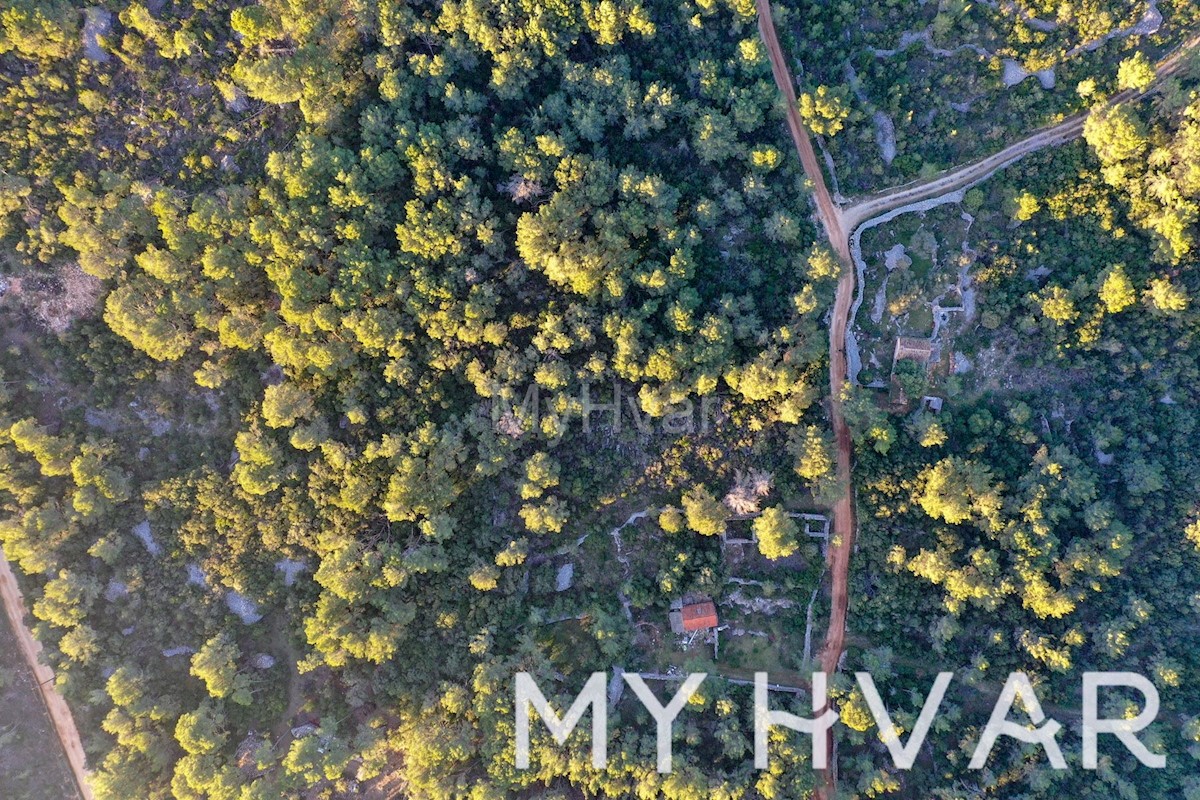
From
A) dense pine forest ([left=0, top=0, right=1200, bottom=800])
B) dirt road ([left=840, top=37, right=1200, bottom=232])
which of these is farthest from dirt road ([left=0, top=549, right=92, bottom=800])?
dirt road ([left=840, top=37, right=1200, bottom=232])

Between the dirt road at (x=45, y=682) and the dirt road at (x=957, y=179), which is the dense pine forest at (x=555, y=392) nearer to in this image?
the dirt road at (x=957, y=179)

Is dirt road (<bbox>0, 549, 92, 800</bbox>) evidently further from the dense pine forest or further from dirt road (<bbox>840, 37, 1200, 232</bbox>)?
dirt road (<bbox>840, 37, 1200, 232</bbox>)

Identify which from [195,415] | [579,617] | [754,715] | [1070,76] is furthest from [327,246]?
[1070,76]

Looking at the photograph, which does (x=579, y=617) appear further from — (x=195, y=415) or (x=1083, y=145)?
(x=1083, y=145)

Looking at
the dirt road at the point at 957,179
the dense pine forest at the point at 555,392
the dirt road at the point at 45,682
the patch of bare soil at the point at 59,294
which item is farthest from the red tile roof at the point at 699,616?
the patch of bare soil at the point at 59,294

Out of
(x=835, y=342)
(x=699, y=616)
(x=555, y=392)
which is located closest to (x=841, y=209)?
(x=835, y=342)

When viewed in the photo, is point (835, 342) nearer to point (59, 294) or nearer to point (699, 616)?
point (699, 616)
